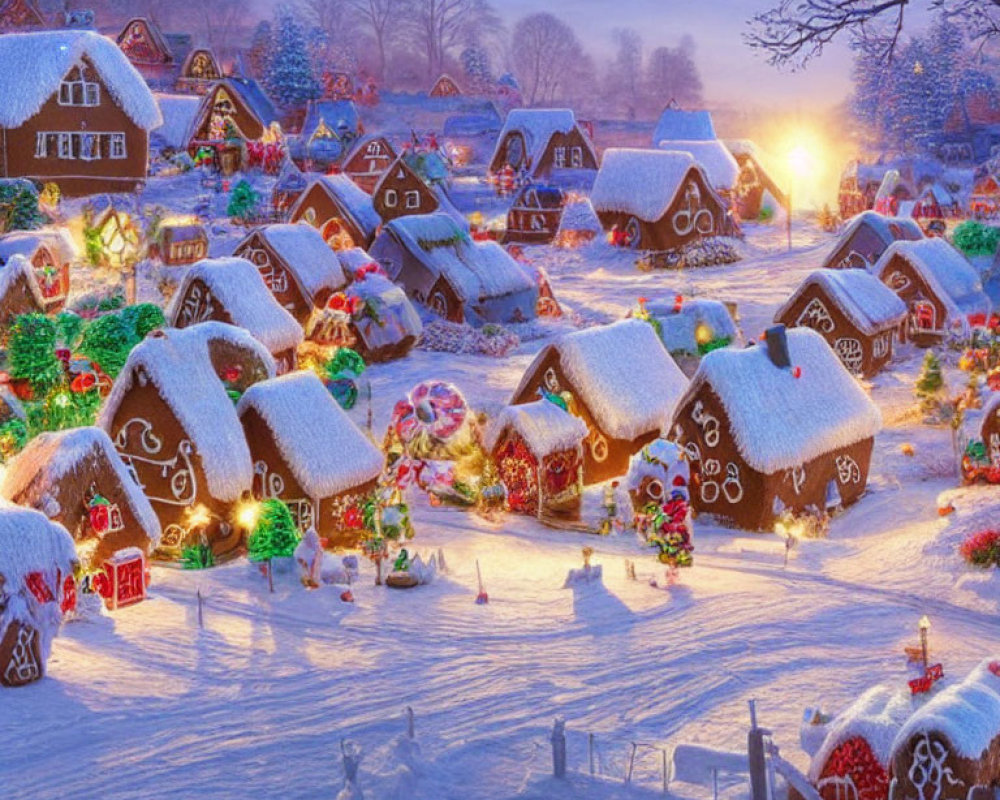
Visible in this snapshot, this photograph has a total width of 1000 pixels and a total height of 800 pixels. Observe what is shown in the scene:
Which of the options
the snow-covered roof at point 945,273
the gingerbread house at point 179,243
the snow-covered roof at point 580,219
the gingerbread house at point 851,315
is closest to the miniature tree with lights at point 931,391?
the gingerbread house at point 851,315

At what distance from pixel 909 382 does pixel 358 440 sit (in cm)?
1627

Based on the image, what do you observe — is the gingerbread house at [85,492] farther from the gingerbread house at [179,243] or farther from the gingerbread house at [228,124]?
the gingerbread house at [228,124]

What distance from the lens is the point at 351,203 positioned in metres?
44.8

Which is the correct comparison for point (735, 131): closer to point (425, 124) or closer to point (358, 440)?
point (425, 124)

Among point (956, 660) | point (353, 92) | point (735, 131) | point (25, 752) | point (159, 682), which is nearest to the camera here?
point (25, 752)

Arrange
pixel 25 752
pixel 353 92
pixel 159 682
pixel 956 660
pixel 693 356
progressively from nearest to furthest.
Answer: pixel 25 752 < pixel 159 682 < pixel 956 660 < pixel 693 356 < pixel 353 92

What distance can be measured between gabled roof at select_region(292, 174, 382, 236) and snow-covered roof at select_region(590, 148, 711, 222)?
9.53 metres

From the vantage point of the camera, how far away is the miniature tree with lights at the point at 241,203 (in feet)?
146

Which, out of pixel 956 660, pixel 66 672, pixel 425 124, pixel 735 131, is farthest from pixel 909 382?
pixel 735 131

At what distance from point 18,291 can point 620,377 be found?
13353 mm

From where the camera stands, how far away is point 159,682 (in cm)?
1479

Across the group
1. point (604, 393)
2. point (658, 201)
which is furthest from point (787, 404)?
point (658, 201)

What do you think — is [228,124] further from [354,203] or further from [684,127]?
[684,127]

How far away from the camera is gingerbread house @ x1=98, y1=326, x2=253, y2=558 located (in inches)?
850
